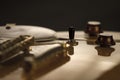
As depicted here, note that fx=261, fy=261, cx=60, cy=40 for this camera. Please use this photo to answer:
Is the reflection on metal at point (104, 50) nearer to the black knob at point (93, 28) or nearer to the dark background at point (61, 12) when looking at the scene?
the black knob at point (93, 28)

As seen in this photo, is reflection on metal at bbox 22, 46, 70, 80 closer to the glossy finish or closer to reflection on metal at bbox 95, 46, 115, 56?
the glossy finish

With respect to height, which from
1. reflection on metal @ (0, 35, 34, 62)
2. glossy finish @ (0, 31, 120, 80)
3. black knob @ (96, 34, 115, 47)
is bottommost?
glossy finish @ (0, 31, 120, 80)

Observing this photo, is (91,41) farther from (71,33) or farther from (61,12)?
(61,12)

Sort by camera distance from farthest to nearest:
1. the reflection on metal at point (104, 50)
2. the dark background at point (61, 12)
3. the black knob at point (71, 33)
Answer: the dark background at point (61, 12)
the black knob at point (71, 33)
the reflection on metal at point (104, 50)

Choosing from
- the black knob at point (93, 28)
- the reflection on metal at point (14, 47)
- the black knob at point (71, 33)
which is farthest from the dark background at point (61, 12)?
the reflection on metal at point (14, 47)

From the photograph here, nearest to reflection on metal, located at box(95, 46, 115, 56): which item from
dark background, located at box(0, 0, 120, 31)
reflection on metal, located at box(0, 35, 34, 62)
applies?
reflection on metal, located at box(0, 35, 34, 62)

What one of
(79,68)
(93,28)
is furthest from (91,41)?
(79,68)

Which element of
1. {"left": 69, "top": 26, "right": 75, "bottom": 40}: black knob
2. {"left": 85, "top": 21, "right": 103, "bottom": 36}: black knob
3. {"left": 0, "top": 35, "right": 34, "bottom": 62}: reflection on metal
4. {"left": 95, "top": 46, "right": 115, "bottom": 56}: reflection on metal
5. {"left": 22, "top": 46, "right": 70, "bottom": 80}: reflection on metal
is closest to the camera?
{"left": 22, "top": 46, "right": 70, "bottom": 80}: reflection on metal
